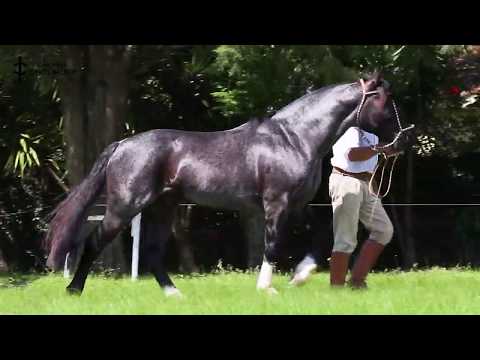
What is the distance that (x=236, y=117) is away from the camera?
13.4m

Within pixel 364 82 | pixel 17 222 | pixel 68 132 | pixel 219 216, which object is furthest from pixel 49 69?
pixel 364 82

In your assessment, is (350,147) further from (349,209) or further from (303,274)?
(303,274)

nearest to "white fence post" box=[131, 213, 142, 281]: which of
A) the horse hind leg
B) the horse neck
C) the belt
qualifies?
the horse hind leg

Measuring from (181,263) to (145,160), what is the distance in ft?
15.0

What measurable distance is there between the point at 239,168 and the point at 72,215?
1.60 m

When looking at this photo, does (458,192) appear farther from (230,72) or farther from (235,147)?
(235,147)

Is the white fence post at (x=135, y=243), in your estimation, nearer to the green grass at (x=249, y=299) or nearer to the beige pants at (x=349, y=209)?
the green grass at (x=249, y=299)

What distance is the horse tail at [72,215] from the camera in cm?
739

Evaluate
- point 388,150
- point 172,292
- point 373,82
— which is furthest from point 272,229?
point 373,82

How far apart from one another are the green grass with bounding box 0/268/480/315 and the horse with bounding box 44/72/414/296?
1.09 feet

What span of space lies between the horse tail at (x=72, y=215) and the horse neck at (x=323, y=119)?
5.50ft

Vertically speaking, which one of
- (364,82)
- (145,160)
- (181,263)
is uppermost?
(364,82)

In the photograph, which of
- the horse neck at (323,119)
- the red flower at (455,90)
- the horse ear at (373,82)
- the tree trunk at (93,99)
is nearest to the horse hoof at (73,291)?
the horse neck at (323,119)

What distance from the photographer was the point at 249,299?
6797mm
